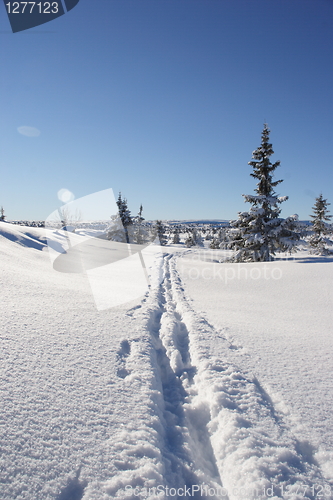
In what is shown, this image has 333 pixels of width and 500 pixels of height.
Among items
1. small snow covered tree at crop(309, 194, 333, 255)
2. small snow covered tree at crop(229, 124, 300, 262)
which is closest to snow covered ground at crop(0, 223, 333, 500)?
small snow covered tree at crop(229, 124, 300, 262)

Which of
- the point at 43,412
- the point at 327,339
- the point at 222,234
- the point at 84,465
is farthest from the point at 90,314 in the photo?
the point at 222,234

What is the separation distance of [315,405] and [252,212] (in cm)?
1336

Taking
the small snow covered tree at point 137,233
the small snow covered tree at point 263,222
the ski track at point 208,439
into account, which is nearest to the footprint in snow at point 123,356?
the ski track at point 208,439

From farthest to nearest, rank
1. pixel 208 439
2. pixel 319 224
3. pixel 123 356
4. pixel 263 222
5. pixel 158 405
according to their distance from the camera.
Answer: pixel 319 224, pixel 263 222, pixel 123 356, pixel 158 405, pixel 208 439

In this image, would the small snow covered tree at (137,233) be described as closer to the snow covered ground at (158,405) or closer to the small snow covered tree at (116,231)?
the small snow covered tree at (116,231)

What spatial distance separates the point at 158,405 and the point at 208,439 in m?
0.53

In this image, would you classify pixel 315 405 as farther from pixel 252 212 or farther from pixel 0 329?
pixel 252 212

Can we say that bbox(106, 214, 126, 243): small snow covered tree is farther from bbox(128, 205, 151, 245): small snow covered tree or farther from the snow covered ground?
the snow covered ground

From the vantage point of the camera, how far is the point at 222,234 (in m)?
60.9

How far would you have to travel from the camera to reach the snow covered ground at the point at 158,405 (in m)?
1.45

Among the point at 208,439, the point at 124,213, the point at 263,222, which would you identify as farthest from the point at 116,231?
the point at 208,439

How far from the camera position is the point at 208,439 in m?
1.94

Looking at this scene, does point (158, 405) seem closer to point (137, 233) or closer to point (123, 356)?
point (123, 356)

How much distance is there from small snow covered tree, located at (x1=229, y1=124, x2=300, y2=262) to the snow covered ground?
1099 cm
